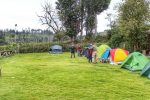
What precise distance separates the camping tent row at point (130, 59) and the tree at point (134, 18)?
5863 mm

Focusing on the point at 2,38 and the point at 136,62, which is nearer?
the point at 136,62

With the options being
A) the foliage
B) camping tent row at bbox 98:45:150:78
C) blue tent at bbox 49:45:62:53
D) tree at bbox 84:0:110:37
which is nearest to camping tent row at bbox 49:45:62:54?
blue tent at bbox 49:45:62:53

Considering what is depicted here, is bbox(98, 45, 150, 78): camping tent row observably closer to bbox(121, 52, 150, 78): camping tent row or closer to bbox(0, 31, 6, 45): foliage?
bbox(121, 52, 150, 78): camping tent row

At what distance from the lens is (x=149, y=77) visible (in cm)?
2191

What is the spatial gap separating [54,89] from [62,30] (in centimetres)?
5555

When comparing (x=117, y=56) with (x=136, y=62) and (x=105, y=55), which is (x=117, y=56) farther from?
A: (x=136, y=62)

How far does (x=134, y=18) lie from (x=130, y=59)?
1571cm

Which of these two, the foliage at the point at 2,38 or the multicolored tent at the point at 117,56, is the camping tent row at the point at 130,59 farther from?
the foliage at the point at 2,38

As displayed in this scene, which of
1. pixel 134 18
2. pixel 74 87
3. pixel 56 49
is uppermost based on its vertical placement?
pixel 134 18

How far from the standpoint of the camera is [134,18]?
141ft

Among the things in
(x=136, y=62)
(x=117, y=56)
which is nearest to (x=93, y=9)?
(x=117, y=56)

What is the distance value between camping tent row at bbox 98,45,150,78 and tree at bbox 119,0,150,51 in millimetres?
5863

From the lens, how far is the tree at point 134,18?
4250cm

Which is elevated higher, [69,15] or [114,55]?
[69,15]
